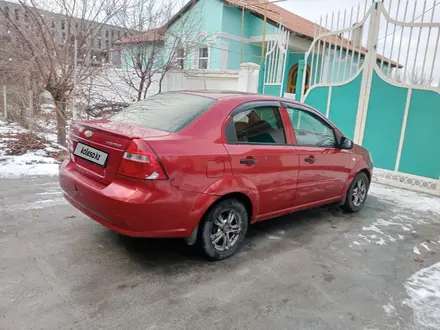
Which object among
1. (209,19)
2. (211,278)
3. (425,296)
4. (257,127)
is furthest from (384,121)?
(209,19)

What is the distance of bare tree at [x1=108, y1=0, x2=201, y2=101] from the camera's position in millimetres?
10055

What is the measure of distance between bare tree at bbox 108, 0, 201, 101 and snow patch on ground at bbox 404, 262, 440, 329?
881 centimetres

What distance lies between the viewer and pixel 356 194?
521 centimetres

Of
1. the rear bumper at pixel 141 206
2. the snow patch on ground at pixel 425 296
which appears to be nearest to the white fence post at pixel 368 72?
the snow patch on ground at pixel 425 296

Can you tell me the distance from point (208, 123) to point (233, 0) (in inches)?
504

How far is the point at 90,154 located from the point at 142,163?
2.41 feet

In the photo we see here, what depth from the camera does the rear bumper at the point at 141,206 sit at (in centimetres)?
277

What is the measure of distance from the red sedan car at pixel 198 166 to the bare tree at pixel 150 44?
6.85 meters

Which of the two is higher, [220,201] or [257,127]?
[257,127]

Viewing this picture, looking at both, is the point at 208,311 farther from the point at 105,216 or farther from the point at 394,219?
the point at 394,219

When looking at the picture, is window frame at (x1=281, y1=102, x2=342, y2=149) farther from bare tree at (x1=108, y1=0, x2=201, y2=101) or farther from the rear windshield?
bare tree at (x1=108, y1=0, x2=201, y2=101)

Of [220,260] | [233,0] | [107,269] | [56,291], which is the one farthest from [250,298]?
[233,0]

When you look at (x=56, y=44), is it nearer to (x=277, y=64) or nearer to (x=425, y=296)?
(x=277, y=64)

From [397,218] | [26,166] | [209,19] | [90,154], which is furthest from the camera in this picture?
[209,19]
